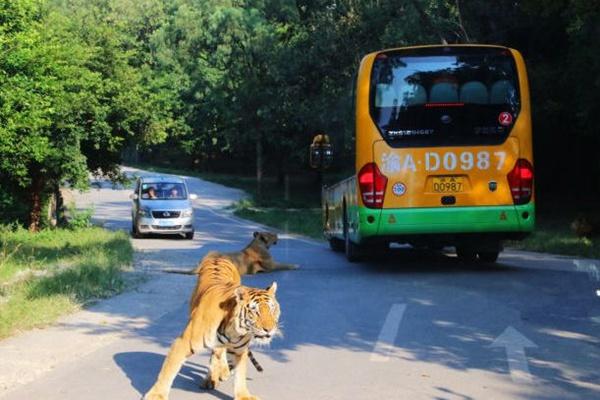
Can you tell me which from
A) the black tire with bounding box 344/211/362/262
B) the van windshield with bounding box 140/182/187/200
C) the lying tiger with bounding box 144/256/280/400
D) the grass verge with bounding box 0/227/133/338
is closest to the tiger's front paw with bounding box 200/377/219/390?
the lying tiger with bounding box 144/256/280/400

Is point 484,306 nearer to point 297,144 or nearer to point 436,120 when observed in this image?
point 436,120

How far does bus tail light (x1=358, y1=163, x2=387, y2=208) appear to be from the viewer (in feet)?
45.1

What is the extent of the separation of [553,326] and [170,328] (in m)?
4.23

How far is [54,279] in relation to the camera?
13.2 m

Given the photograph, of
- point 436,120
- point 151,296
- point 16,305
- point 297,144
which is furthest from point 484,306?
point 297,144

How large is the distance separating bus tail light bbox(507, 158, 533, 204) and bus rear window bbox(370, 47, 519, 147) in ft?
1.63

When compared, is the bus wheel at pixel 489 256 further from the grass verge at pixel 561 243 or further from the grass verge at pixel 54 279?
the grass verge at pixel 54 279

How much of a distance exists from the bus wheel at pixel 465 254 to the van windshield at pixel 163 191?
13849mm

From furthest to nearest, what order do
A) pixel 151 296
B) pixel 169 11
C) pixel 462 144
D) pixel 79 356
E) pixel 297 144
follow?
pixel 169 11
pixel 297 144
pixel 462 144
pixel 151 296
pixel 79 356

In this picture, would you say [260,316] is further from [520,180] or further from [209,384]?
[520,180]

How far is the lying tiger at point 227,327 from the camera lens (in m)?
5.61

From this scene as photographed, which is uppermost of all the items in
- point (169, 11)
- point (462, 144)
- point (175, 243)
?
point (169, 11)

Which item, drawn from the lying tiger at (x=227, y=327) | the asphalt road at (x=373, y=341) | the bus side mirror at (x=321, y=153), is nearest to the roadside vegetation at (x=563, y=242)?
the asphalt road at (x=373, y=341)

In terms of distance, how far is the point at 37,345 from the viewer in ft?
29.0
